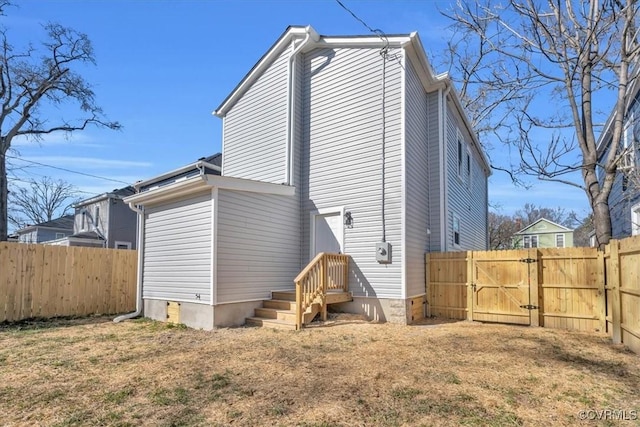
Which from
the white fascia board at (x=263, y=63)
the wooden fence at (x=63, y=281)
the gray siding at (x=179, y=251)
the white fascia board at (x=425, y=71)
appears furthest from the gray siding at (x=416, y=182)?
the wooden fence at (x=63, y=281)

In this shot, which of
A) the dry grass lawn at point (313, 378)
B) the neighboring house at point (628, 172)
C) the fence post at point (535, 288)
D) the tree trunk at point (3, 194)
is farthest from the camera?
the tree trunk at point (3, 194)

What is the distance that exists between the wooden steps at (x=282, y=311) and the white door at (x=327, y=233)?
135 centimetres

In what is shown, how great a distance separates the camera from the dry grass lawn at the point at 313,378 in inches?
145

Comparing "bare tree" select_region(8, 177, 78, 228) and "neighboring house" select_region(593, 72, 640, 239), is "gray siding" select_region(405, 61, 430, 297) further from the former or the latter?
"bare tree" select_region(8, 177, 78, 228)

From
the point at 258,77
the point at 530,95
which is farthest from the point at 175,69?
the point at 530,95

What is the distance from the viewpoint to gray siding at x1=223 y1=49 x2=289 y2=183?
10.9m

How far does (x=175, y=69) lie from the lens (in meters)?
14.0

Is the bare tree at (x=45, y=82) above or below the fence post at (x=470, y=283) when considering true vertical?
above

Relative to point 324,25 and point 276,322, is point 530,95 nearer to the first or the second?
point 324,25

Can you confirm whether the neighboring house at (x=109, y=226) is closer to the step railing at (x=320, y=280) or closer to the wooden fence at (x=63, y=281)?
the wooden fence at (x=63, y=281)

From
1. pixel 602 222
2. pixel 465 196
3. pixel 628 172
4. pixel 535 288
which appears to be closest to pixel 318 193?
pixel 535 288

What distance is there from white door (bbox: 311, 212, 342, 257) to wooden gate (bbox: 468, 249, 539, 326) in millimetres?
3207

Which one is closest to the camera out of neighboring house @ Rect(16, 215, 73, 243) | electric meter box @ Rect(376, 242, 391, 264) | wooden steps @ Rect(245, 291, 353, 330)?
wooden steps @ Rect(245, 291, 353, 330)

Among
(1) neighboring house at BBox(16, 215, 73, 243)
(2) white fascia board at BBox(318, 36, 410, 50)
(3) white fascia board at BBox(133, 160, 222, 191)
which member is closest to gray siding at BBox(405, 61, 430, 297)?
(2) white fascia board at BBox(318, 36, 410, 50)
